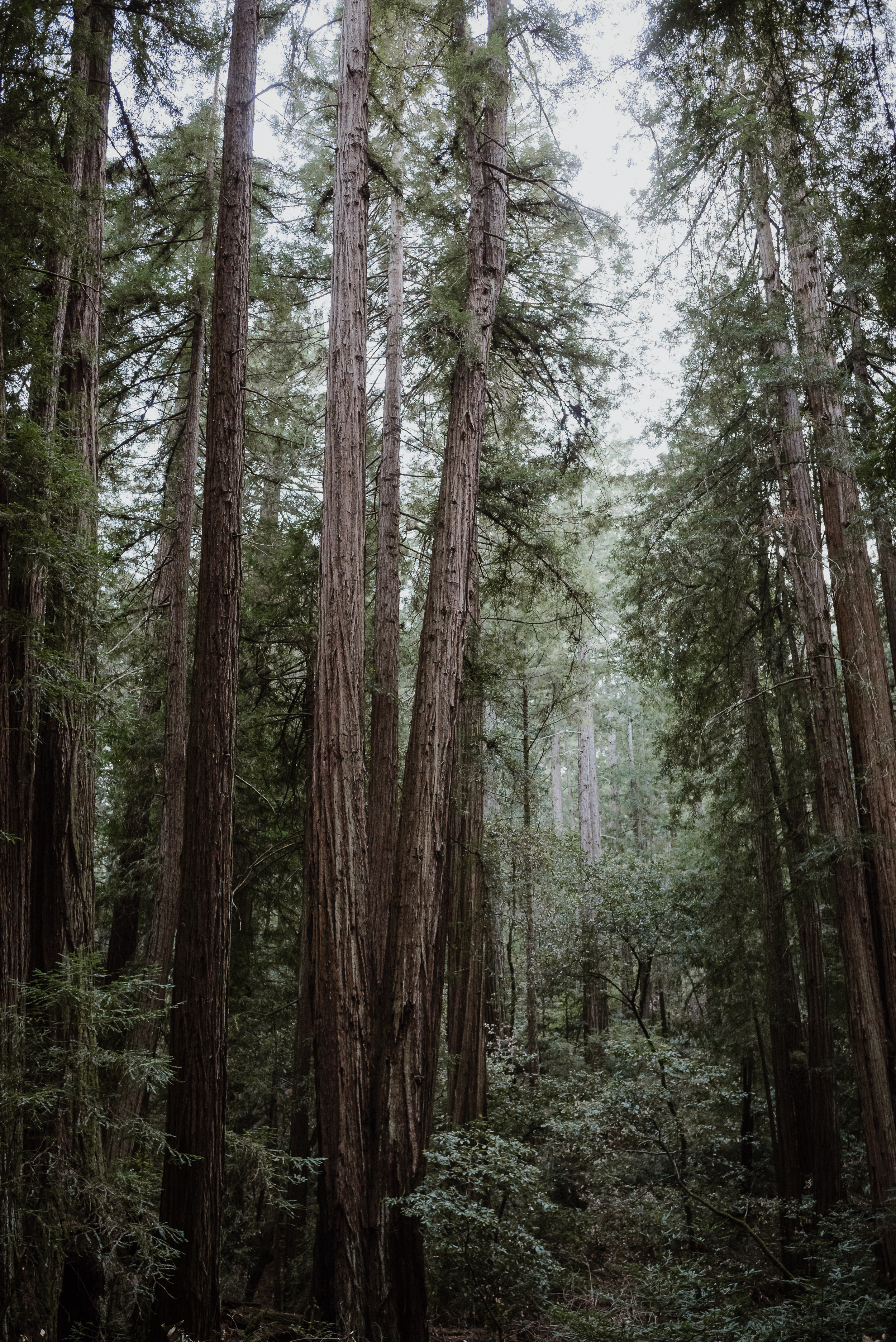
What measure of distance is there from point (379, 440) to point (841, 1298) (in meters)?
10.6

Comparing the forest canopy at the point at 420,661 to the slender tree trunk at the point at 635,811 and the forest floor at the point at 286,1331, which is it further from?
the slender tree trunk at the point at 635,811

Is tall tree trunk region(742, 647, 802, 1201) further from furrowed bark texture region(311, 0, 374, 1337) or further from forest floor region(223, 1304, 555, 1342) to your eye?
furrowed bark texture region(311, 0, 374, 1337)

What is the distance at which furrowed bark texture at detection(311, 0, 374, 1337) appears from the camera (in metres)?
5.41

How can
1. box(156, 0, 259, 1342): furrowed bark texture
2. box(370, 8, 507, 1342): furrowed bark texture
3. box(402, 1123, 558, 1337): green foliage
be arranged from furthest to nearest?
box(402, 1123, 558, 1337): green foliage, box(370, 8, 507, 1342): furrowed bark texture, box(156, 0, 259, 1342): furrowed bark texture

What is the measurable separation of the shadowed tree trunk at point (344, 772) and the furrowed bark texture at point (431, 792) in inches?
8.0

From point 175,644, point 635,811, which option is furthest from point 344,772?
point 635,811

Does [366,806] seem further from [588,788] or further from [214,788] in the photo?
[588,788]

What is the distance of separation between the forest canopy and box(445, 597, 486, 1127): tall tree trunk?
9cm

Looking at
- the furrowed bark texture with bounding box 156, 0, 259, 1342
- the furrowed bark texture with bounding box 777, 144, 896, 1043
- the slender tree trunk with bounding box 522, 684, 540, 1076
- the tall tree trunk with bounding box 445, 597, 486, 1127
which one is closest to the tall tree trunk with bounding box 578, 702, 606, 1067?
the slender tree trunk with bounding box 522, 684, 540, 1076

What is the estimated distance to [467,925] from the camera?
36.2 feet

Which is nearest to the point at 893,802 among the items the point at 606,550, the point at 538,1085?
the point at 538,1085

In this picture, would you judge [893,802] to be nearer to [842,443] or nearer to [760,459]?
[842,443]

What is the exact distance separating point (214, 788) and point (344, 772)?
914 millimetres

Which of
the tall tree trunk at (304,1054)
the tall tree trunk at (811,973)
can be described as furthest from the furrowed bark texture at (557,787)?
the tall tree trunk at (304,1054)
